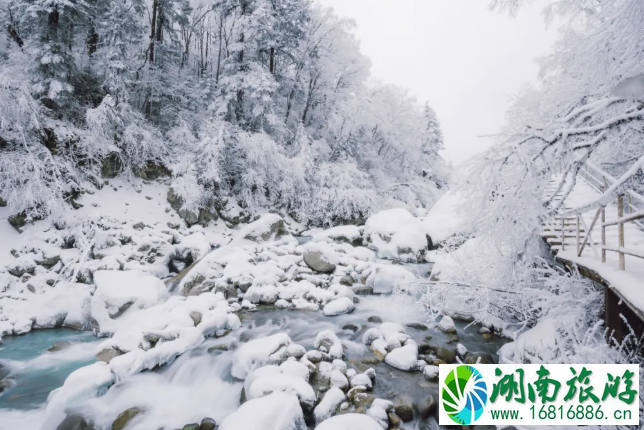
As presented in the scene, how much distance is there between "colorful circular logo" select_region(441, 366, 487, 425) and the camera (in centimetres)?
352

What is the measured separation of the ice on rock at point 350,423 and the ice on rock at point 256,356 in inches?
65.8

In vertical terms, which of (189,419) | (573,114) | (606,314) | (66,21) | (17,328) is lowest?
(189,419)

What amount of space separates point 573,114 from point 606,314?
285 cm

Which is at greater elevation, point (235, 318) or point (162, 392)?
point (235, 318)

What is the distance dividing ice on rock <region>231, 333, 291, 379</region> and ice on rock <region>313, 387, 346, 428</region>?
1.13m

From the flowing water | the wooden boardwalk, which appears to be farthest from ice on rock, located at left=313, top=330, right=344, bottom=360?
the wooden boardwalk

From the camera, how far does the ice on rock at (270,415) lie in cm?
338

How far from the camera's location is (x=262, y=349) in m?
5.04

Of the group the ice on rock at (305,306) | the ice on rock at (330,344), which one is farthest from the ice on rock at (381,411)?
the ice on rock at (305,306)

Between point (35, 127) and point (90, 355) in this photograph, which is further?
point (35, 127)

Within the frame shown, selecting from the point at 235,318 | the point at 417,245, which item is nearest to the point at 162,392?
the point at 235,318

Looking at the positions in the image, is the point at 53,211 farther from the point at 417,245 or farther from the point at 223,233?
the point at 417,245

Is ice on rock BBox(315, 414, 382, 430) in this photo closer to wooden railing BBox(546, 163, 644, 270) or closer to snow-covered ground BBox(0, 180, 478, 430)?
snow-covered ground BBox(0, 180, 478, 430)

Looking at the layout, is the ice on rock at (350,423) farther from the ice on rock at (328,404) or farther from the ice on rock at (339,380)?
the ice on rock at (339,380)
